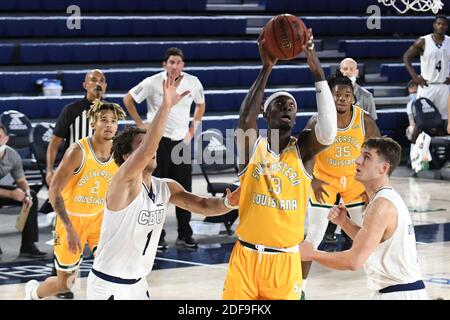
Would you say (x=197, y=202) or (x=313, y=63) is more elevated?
(x=313, y=63)

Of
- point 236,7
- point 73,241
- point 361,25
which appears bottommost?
point 73,241

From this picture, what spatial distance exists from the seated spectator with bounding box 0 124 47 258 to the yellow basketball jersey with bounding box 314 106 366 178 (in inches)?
107

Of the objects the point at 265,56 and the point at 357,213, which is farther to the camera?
the point at 357,213

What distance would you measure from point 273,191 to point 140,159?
783 mm

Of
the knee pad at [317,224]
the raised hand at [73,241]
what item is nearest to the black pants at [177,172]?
the knee pad at [317,224]

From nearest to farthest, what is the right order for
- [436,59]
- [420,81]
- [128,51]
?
[420,81] < [436,59] < [128,51]

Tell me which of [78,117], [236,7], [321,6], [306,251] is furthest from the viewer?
[321,6]

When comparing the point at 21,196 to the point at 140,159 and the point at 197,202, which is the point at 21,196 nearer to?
the point at 197,202

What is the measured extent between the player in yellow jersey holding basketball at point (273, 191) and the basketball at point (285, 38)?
0.21 ft

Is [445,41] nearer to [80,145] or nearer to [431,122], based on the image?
[431,122]

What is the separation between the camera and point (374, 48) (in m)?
17.0

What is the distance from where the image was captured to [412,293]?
16.1 feet

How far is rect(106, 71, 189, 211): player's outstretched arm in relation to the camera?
4781 mm

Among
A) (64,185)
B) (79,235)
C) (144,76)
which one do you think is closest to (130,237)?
(64,185)
